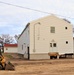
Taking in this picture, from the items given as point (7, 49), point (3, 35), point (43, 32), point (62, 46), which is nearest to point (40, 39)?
point (43, 32)

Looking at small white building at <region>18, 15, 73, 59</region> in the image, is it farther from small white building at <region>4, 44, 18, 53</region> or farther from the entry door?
small white building at <region>4, 44, 18, 53</region>

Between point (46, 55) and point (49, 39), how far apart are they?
2748 millimetres

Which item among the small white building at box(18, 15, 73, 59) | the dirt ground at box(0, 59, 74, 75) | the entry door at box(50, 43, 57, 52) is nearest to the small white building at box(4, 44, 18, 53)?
the small white building at box(18, 15, 73, 59)

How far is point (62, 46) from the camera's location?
46688 millimetres

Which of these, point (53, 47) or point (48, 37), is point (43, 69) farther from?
point (53, 47)

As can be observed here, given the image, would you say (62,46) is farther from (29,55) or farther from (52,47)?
(29,55)

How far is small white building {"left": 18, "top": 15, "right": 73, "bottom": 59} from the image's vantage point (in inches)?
1759

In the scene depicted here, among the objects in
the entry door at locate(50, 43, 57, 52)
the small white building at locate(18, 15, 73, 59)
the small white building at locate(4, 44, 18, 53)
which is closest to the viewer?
the small white building at locate(18, 15, 73, 59)

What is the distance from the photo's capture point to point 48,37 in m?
45.8

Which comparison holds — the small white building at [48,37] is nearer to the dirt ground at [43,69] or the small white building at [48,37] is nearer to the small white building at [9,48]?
the dirt ground at [43,69]

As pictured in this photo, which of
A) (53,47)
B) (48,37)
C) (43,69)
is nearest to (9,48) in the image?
(53,47)

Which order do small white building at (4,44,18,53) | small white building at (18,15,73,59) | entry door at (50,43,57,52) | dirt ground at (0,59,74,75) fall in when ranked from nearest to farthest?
1. dirt ground at (0,59,74,75)
2. small white building at (18,15,73,59)
3. entry door at (50,43,57,52)
4. small white building at (4,44,18,53)

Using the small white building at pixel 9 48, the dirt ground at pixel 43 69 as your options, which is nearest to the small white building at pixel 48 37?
the dirt ground at pixel 43 69

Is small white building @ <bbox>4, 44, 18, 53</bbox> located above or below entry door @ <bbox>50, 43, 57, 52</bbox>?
above
